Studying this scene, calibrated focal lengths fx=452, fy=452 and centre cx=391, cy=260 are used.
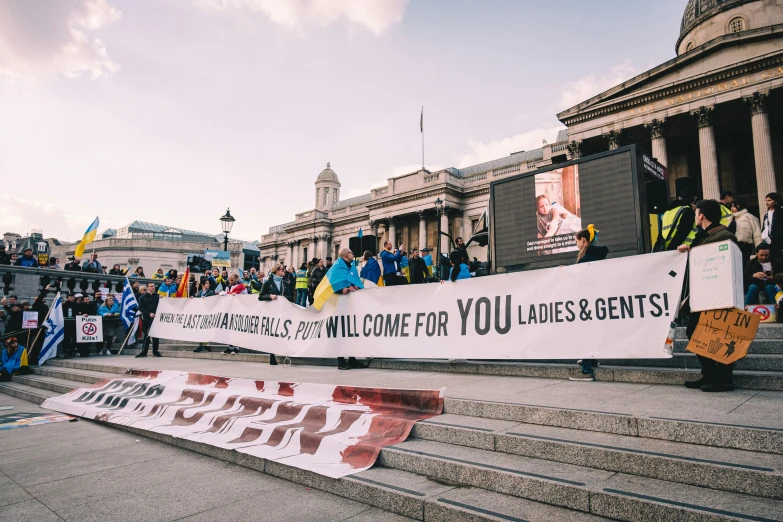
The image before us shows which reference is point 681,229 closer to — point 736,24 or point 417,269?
point 417,269

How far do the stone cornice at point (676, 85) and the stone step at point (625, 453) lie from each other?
90.9 feet

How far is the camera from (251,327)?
10.1 meters

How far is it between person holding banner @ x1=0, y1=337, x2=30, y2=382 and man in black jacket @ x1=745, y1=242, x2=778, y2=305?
1704 centimetres

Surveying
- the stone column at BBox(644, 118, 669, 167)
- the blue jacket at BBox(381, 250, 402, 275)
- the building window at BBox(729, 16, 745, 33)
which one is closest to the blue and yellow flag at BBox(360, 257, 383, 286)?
the blue jacket at BBox(381, 250, 402, 275)

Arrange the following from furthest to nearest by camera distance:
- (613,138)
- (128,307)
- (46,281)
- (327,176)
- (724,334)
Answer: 1. (327,176)
2. (613,138)
3. (46,281)
4. (128,307)
5. (724,334)

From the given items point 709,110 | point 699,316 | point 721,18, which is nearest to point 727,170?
point 709,110

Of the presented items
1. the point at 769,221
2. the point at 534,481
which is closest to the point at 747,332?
the point at 534,481

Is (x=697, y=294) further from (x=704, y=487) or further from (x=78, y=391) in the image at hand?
(x=78, y=391)

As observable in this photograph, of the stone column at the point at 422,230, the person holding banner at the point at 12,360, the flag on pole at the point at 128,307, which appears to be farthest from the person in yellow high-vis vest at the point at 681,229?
the stone column at the point at 422,230

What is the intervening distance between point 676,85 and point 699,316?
26.4 m

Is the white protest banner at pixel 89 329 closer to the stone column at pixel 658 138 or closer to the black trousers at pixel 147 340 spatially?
the black trousers at pixel 147 340

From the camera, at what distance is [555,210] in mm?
9227

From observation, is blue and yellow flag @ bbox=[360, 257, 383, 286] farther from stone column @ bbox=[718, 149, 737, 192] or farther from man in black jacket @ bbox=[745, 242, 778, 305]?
stone column @ bbox=[718, 149, 737, 192]

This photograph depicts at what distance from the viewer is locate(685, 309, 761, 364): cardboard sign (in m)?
4.26
